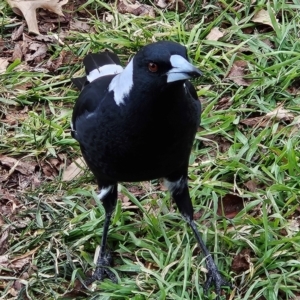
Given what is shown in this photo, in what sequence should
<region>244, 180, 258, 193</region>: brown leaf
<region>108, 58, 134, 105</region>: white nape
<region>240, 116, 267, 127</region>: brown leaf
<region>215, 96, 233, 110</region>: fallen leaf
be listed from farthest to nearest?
<region>215, 96, 233, 110</region>: fallen leaf, <region>240, 116, 267, 127</region>: brown leaf, <region>244, 180, 258, 193</region>: brown leaf, <region>108, 58, 134, 105</region>: white nape

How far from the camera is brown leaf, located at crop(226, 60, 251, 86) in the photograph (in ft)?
12.7

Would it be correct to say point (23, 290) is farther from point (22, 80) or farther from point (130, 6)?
point (130, 6)

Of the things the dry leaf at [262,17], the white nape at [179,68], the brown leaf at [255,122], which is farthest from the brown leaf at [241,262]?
the dry leaf at [262,17]

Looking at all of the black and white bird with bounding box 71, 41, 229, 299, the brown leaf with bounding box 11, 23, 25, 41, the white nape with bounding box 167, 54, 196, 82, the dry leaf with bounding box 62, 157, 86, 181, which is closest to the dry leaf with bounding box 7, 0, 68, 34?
the brown leaf with bounding box 11, 23, 25, 41

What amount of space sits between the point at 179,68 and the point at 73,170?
4.76 feet

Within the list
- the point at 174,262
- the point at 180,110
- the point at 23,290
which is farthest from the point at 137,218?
the point at 180,110

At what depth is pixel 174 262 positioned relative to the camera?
299 cm

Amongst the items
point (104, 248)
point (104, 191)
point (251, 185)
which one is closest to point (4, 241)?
point (104, 248)

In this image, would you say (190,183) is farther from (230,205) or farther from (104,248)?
(104,248)

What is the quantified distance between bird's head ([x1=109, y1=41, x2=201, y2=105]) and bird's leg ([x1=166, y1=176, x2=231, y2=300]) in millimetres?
639

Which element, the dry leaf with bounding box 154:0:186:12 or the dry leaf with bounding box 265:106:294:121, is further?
the dry leaf with bounding box 154:0:186:12

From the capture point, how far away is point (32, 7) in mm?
4465

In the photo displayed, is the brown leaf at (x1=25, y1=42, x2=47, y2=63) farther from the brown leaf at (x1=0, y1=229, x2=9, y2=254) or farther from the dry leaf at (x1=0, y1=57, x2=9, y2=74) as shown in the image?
the brown leaf at (x1=0, y1=229, x2=9, y2=254)

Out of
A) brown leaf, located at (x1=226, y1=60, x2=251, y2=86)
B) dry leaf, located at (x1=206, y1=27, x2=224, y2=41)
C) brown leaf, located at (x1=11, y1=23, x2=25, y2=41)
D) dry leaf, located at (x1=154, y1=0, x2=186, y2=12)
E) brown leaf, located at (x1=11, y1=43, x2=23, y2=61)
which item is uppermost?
dry leaf, located at (x1=206, y1=27, x2=224, y2=41)
